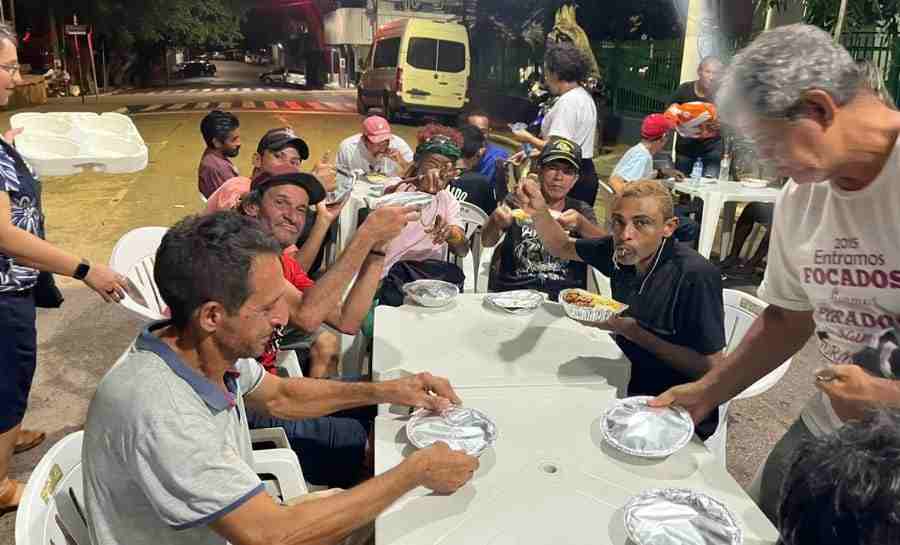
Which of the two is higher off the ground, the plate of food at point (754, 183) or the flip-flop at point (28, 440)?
the plate of food at point (754, 183)

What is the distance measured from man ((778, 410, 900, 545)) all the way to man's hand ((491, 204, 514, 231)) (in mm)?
2456

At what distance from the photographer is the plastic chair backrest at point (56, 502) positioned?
129 cm

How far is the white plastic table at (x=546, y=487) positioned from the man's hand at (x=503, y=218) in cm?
149

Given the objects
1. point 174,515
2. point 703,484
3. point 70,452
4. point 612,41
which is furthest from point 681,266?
point 612,41

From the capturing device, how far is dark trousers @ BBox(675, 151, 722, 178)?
5750 mm

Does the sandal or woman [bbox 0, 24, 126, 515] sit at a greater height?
woman [bbox 0, 24, 126, 515]

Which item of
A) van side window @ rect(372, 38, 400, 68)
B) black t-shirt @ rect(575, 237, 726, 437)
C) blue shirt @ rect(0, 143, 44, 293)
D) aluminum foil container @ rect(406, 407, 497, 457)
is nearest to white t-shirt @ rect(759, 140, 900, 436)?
black t-shirt @ rect(575, 237, 726, 437)

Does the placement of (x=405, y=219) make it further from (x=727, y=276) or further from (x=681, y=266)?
(x=727, y=276)

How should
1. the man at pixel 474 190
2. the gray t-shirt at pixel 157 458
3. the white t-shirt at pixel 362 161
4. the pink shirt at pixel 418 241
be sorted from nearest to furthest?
the gray t-shirt at pixel 157 458 → the pink shirt at pixel 418 241 → the man at pixel 474 190 → the white t-shirt at pixel 362 161

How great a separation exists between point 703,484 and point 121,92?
93.3ft

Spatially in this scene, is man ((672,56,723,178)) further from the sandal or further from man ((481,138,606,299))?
the sandal

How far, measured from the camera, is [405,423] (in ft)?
5.82

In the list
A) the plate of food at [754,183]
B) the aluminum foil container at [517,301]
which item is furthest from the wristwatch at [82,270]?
the plate of food at [754,183]

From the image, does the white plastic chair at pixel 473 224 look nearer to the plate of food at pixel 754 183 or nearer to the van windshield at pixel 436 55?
the plate of food at pixel 754 183
